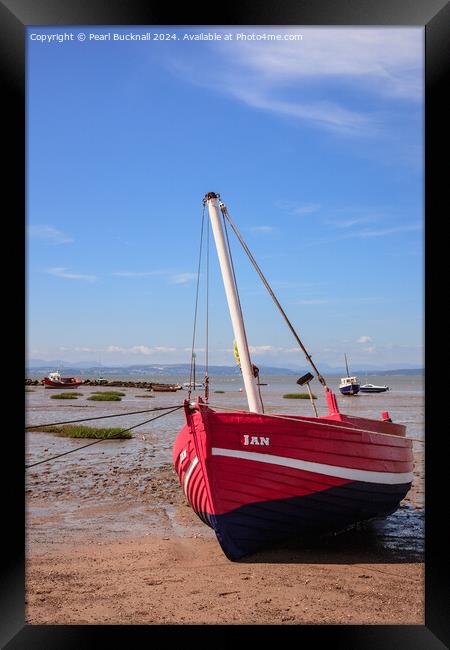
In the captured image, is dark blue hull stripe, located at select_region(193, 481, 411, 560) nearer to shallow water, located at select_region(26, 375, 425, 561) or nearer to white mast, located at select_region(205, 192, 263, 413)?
shallow water, located at select_region(26, 375, 425, 561)

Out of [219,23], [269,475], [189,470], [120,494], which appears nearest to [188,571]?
[189,470]

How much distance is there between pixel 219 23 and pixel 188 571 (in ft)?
19.7

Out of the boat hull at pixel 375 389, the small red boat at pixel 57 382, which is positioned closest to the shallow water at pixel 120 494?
the boat hull at pixel 375 389

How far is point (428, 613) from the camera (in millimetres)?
5809

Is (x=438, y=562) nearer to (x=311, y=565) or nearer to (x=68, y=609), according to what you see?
(x=311, y=565)

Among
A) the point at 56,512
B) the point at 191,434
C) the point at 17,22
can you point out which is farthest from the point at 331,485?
the point at 17,22

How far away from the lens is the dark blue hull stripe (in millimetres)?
7270

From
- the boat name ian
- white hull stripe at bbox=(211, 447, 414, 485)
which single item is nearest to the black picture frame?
white hull stripe at bbox=(211, 447, 414, 485)

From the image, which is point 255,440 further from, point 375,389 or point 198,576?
point 375,389

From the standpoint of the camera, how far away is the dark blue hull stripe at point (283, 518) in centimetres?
727

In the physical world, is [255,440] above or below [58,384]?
above

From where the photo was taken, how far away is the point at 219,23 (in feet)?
19.5

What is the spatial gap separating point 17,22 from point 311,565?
22.0 feet

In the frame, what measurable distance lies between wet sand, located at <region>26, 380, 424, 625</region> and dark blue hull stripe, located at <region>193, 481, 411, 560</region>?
0.87 ft
